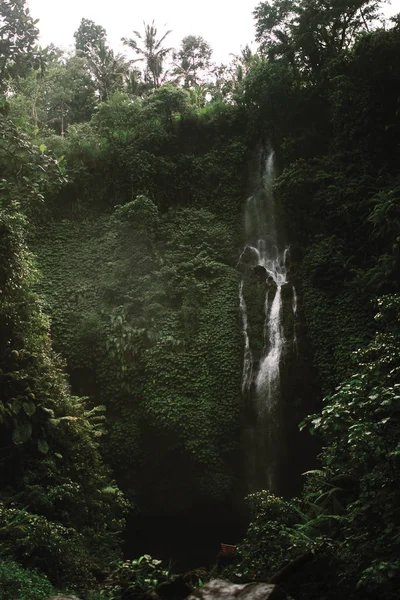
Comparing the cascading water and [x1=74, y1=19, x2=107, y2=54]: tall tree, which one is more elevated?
[x1=74, y1=19, x2=107, y2=54]: tall tree

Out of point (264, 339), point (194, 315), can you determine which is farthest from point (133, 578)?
point (194, 315)

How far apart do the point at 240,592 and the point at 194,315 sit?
9.31m

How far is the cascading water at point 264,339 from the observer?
11789mm

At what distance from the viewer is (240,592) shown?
16.8 ft

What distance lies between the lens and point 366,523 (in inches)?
228

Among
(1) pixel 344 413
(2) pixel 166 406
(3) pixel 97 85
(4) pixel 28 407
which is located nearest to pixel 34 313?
(4) pixel 28 407

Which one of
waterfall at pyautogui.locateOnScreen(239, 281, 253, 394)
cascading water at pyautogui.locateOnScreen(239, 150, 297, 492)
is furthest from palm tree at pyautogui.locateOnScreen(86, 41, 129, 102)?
waterfall at pyautogui.locateOnScreen(239, 281, 253, 394)

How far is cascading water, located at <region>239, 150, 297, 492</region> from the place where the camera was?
1179 cm

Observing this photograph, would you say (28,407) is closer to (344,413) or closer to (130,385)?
(130,385)

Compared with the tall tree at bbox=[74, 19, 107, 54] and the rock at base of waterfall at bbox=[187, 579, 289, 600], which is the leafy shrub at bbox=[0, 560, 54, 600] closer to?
the rock at base of waterfall at bbox=[187, 579, 289, 600]

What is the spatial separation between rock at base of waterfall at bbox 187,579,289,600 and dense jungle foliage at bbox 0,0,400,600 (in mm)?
580

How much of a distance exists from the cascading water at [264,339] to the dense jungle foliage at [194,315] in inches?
13.5

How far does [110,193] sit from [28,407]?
1072 cm

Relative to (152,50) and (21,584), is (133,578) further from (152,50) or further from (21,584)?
(152,50)
